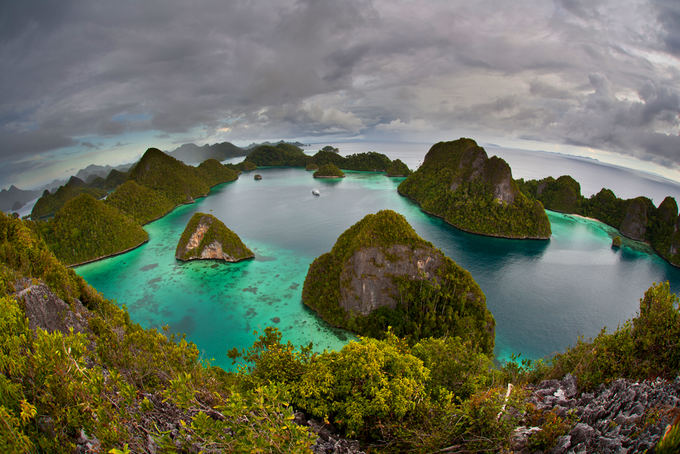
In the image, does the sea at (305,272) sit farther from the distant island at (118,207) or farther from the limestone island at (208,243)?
the distant island at (118,207)

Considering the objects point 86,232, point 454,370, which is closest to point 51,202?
point 86,232

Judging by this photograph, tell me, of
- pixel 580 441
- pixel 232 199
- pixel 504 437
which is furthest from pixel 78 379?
pixel 232 199

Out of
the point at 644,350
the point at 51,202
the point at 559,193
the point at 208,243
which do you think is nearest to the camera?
the point at 644,350

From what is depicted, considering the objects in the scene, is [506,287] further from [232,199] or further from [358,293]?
[232,199]

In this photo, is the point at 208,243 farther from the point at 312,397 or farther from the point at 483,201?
the point at 483,201

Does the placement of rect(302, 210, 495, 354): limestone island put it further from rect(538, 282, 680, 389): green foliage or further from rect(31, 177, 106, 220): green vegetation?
rect(31, 177, 106, 220): green vegetation

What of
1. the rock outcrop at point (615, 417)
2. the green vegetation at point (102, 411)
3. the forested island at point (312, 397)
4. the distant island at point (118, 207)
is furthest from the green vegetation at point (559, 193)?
the distant island at point (118, 207)
